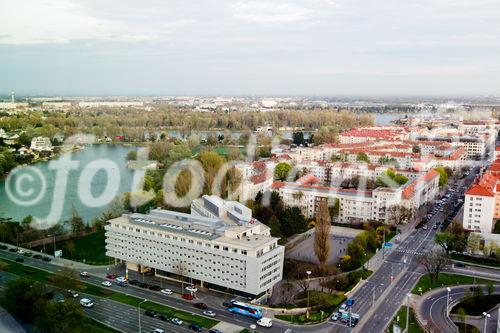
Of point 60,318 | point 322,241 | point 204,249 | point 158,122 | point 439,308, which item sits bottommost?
point 439,308

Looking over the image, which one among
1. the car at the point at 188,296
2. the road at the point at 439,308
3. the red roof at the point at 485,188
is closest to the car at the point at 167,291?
the car at the point at 188,296

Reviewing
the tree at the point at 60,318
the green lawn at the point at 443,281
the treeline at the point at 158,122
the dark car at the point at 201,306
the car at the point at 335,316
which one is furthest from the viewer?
the treeline at the point at 158,122

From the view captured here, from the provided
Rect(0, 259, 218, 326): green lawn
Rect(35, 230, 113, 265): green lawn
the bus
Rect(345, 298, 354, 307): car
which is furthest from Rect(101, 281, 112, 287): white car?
Rect(345, 298, 354, 307): car

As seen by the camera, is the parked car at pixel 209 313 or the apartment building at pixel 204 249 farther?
the apartment building at pixel 204 249

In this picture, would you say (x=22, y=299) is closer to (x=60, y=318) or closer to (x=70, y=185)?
(x=60, y=318)

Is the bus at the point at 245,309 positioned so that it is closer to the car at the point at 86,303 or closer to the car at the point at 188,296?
the car at the point at 188,296

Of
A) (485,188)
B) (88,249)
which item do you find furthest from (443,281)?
(88,249)

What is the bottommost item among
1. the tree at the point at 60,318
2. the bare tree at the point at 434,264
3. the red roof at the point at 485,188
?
the bare tree at the point at 434,264
